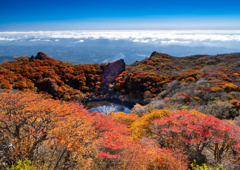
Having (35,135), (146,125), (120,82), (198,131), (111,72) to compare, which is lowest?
(120,82)

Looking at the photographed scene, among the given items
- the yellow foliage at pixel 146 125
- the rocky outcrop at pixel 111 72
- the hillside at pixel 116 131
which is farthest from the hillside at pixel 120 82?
the yellow foliage at pixel 146 125

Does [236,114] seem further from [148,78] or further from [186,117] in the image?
[148,78]

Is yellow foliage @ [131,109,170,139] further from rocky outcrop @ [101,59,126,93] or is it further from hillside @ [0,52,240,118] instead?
rocky outcrop @ [101,59,126,93]

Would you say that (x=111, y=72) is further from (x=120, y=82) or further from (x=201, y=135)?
(x=201, y=135)

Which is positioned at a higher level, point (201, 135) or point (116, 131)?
point (201, 135)

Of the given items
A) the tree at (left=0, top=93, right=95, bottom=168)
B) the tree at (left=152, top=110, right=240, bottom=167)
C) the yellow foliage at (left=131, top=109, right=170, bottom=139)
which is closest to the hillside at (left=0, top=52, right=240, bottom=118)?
the yellow foliage at (left=131, top=109, right=170, bottom=139)

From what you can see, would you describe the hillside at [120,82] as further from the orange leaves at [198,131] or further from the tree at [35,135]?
the tree at [35,135]

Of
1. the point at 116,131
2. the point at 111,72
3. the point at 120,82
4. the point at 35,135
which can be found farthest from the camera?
the point at 111,72

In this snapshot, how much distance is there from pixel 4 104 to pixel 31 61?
196ft

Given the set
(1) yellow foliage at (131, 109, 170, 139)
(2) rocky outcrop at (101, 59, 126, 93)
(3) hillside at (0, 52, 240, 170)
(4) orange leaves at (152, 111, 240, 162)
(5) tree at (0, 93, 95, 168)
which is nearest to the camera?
(5) tree at (0, 93, 95, 168)

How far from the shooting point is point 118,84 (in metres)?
63.3

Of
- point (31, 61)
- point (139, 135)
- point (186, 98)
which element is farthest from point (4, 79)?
point (186, 98)

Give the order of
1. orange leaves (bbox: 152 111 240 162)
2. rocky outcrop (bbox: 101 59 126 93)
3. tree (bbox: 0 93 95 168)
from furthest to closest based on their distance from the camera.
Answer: rocky outcrop (bbox: 101 59 126 93)
orange leaves (bbox: 152 111 240 162)
tree (bbox: 0 93 95 168)

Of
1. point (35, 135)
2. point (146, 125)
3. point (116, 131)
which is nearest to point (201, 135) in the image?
point (146, 125)
